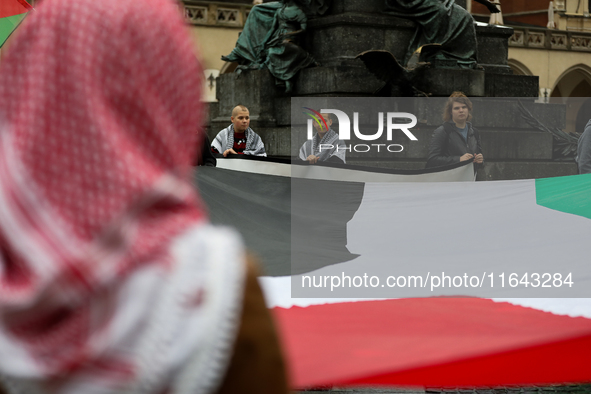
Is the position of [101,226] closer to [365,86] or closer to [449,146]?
[449,146]

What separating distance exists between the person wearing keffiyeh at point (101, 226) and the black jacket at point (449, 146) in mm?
6377

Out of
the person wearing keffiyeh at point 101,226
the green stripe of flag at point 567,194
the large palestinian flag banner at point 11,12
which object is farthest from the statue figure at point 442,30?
the person wearing keffiyeh at point 101,226

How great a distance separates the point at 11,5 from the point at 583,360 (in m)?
7.40

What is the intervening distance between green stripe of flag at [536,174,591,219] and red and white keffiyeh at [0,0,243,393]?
15.7 feet

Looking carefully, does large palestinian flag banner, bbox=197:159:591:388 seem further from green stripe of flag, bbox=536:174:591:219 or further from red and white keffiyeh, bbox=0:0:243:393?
red and white keffiyeh, bbox=0:0:243:393

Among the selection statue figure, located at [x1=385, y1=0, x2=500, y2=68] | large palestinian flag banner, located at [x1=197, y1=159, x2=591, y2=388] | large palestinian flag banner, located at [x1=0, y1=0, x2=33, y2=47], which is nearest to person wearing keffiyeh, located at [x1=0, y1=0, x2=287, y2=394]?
large palestinian flag banner, located at [x1=197, y1=159, x2=591, y2=388]

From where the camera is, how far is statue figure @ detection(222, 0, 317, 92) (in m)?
10.8

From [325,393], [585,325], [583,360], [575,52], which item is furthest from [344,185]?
[575,52]

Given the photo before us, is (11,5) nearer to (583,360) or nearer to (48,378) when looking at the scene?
(583,360)

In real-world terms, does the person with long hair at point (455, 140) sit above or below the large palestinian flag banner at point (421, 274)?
above

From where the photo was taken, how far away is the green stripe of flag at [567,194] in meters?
5.63

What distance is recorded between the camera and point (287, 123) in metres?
11.0

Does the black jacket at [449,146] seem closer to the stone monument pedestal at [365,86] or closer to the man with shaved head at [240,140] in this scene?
the stone monument pedestal at [365,86]

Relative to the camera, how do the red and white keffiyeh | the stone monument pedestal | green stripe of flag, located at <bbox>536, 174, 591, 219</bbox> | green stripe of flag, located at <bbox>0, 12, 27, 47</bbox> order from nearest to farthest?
the red and white keffiyeh, green stripe of flag, located at <bbox>536, 174, 591, 219</bbox>, green stripe of flag, located at <bbox>0, 12, 27, 47</bbox>, the stone monument pedestal
